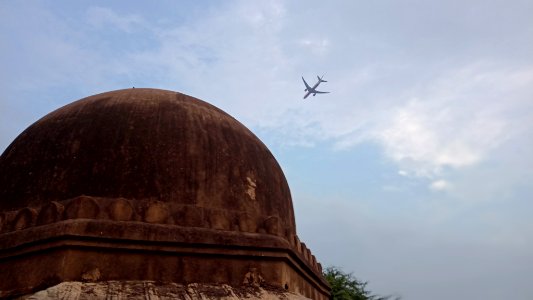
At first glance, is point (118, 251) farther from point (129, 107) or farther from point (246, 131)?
point (246, 131)

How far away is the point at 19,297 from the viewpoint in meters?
4.32

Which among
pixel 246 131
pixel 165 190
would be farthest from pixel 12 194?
pixel 246 131

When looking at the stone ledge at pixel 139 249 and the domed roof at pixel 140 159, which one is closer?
the stone ledge at pixel 139 249

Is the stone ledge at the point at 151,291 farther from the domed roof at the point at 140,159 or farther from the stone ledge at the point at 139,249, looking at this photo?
the domed roof at the point at 140,159

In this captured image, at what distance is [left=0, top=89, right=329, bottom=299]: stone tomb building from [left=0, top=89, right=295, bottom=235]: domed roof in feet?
0.04

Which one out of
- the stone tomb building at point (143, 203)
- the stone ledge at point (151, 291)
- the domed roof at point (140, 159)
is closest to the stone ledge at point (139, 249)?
the stone tomb building at point (143, 203)

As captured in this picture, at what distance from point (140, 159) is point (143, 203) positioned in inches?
21.4

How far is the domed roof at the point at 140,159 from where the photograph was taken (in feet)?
16.5

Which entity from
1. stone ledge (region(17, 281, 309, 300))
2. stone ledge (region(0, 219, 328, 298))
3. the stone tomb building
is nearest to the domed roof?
the stone tomb building

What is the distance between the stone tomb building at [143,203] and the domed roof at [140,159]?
0.04 ft

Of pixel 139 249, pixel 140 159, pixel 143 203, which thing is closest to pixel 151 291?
pixel 139 249

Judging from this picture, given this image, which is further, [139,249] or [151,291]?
[139,249]

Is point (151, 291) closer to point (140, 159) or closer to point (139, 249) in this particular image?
point (139, 249)

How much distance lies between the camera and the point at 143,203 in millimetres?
4828
